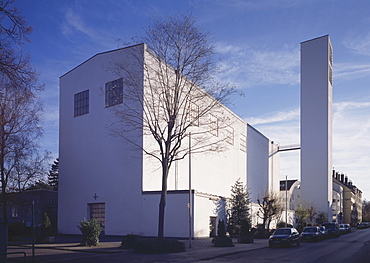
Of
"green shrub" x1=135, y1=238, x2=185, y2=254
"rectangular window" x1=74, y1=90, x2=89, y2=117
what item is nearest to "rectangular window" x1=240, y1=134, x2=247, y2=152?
"rectangular window" x1=74, y1=90, x2=89, y2=117

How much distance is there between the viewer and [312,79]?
79312mm

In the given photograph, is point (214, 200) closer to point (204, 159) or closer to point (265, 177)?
point (204, 159)

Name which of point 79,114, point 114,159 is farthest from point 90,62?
point 114,159

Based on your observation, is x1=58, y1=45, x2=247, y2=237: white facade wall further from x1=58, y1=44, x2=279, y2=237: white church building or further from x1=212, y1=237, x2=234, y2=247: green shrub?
A: x1=212, y1=237, x2=234, y2=247: green shrub

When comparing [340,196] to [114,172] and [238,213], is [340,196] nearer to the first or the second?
[238,213]

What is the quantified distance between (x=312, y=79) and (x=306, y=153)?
14.8m

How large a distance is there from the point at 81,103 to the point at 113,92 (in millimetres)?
5953

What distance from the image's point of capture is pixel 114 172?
3928 centimetres

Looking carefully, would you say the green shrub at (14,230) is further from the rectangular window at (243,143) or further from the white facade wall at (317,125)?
the white facade wall at (317,125)

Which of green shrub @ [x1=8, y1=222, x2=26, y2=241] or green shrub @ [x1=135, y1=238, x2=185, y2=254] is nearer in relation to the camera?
green shrub @ [x1=135, y1=238, x2=185, y2=254]

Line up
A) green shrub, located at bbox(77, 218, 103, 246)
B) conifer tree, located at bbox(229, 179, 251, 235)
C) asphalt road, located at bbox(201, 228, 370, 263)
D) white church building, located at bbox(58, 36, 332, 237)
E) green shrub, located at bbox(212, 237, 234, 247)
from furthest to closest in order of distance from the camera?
conifer tree, located at bbox(229, 179, 251, 235)
white church building, located at bbox(58, 36, 332, 237)
green shrub, located at bbox(212, 237, 234, 247)
green shrub, located at bbox(77, 218, 103, 246)
asphalt road, located at bbox(201, 228, 370, 263)

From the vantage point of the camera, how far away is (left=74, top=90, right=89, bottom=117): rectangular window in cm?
4367

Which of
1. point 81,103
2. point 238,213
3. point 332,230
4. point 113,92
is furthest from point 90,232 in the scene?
point 332,230

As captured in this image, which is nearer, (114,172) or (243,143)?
(114,172)
